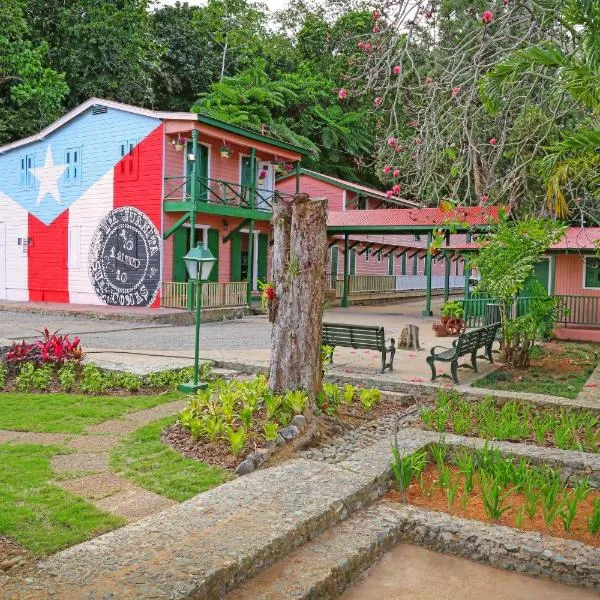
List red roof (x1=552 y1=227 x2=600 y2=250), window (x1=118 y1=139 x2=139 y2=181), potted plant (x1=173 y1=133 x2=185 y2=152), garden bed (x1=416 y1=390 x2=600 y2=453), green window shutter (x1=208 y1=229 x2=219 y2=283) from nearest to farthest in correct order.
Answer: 1. garden bed (x1=416 y1=390 x2=600 y2=453)
2. red roof (x1=552 y1=227 x2=600 y2=250)
3. potted plant (x1=173 y1=133 x2=185 y2=152)
4. window (x1=118 y1=139 x2=139 y2=181)
5. green window shutter (x1=208 y1=229 x2=219 y2=283)

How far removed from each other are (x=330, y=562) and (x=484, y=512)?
56.8 inches

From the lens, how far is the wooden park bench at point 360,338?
10.0 meters

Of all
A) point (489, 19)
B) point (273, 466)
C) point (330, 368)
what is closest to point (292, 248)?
point (273, 466)

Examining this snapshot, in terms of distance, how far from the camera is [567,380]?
1035cm

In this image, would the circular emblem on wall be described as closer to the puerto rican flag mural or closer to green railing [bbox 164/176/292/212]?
the puerto rican flag mural

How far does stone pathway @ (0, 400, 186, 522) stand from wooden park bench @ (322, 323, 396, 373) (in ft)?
11.5

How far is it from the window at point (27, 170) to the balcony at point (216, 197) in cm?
647

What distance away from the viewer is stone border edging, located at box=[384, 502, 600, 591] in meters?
4.00

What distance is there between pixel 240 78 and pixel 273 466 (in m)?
33.5

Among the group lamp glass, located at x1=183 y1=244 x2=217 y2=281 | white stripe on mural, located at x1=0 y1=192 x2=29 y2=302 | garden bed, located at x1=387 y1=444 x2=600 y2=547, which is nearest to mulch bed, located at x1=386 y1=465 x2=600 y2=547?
garden bed, located at x1=387 y1=444 x2=600 y2=547

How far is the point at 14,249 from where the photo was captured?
24312mm

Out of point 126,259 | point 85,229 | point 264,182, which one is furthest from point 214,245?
point 85,229

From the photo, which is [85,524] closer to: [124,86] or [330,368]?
[330,368]

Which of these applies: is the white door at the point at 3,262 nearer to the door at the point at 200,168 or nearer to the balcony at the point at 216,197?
the balcony at the point at 216,197
